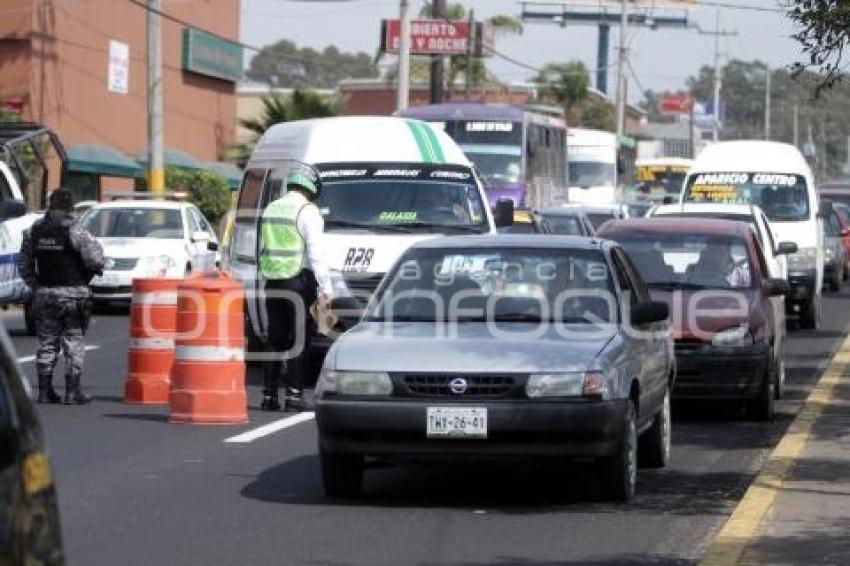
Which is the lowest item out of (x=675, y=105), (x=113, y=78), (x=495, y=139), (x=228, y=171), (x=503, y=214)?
(x=503, y=214)

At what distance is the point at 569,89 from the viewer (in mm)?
90562

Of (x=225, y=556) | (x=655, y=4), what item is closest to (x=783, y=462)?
(x=225, y=556)

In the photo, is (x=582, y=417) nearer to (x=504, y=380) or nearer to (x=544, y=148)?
(x=504, y=380)

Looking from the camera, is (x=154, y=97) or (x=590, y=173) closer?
(x=154, y=97)

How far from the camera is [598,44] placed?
4363 inches

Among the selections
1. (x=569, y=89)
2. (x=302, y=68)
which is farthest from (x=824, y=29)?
(x=302, y=68)

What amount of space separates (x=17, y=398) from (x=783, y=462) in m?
8.54

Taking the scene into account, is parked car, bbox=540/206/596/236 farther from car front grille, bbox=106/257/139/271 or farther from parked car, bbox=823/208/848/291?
car front grille, bbox=106/257/139/271

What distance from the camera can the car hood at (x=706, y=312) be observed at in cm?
1519

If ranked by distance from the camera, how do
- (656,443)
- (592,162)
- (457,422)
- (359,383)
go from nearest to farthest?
(457,422) < (359,383) < (656,443) < (592,162)

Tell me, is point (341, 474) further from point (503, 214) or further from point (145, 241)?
point (145, 241)

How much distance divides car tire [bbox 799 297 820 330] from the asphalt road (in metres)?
11.5

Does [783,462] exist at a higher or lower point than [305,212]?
lower

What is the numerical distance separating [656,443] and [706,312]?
3.21 meters
